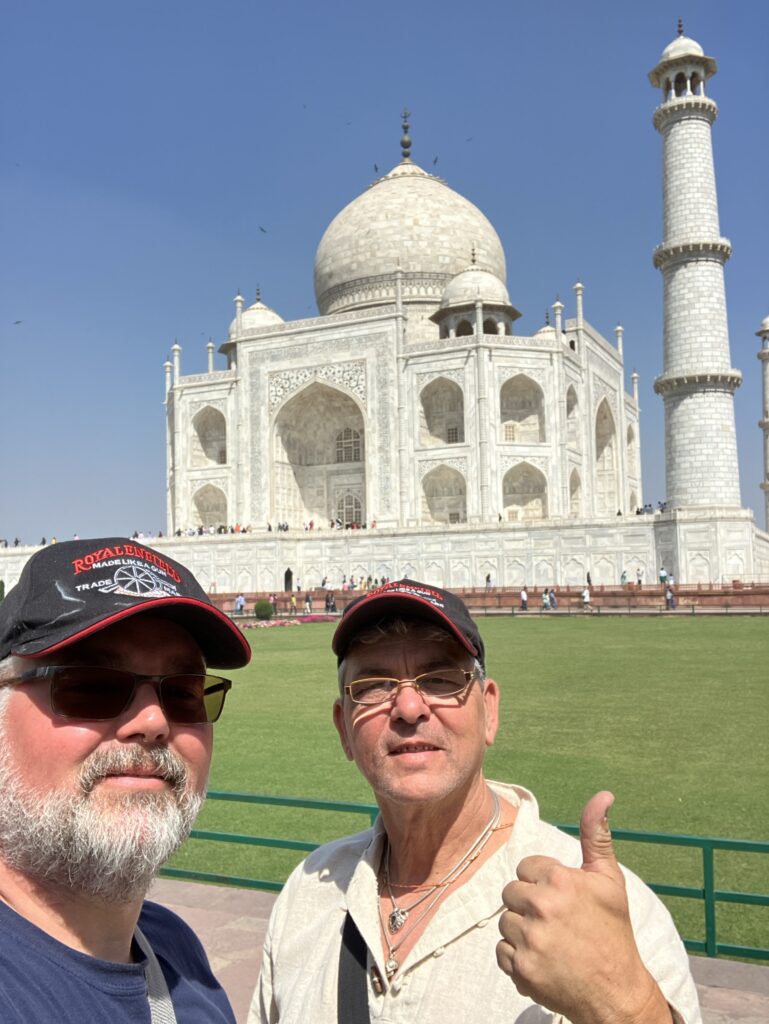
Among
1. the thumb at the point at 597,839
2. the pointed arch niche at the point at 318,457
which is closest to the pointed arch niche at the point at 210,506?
the pointed arch niche at the point at 318,457

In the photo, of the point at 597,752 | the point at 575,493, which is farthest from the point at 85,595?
the point at 575,493

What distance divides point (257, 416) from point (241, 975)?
2964 centimetres

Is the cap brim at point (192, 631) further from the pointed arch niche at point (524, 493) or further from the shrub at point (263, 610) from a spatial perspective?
the pointed arch niche at point (524, 493)

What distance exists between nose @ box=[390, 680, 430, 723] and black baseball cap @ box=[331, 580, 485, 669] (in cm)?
11

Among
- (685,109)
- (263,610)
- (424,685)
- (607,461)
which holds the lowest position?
(263,610)

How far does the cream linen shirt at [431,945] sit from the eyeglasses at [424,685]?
8.8 inches

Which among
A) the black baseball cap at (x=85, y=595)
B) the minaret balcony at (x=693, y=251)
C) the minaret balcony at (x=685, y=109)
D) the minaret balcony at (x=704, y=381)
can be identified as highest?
the minaret balcony at (x=685, y=109)

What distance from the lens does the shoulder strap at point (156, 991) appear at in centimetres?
112

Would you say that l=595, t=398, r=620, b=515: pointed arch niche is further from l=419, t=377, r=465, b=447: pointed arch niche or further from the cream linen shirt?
the cream linen shirt

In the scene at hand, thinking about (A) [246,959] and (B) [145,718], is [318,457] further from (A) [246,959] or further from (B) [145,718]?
(B) [145,718]

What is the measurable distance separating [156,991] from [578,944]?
0.56 m

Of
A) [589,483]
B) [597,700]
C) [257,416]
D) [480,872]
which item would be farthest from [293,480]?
[480,872]

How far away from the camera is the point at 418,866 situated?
1477mm

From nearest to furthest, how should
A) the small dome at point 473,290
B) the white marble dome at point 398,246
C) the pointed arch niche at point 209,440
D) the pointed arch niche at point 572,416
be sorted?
the small dome at point 473,290 < the pointed arch niche at point 572,416 < the pointed arch niche at point 209,440 < the white marble dome at point 398,246
